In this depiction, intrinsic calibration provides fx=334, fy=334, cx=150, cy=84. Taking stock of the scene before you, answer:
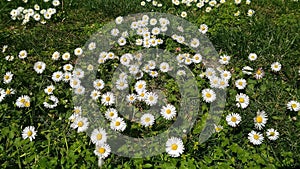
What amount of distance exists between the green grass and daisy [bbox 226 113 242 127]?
3cm

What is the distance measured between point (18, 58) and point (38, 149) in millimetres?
1351

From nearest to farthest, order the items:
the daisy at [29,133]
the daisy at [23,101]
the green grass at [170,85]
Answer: the green grass at [170,85]
the daisy at [29,133]
the daisy at [23,101]

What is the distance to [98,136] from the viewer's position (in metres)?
2.41

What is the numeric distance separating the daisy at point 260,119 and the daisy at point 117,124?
3.23 ft

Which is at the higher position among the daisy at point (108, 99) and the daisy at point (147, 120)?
the daisy at point (108, 99)

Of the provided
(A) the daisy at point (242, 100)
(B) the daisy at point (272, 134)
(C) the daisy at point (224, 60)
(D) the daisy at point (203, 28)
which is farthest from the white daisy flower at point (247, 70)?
(D) the daisy at point (203, 28)

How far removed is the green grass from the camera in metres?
2.29

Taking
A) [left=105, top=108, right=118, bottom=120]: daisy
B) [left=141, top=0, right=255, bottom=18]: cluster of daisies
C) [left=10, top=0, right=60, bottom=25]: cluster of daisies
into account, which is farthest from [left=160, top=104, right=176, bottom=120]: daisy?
[left=10, top=0, right=60, bottom=25]: cluster of daisies

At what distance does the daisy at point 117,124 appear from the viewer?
2.49 meters

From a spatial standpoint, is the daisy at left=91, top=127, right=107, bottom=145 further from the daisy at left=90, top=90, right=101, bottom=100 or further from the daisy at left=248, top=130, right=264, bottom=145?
the daisy at left=248, top=130, right=264, bottom=145

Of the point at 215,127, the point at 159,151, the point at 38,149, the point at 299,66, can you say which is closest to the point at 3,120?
the point at 38,149

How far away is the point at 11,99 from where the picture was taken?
2.80 m

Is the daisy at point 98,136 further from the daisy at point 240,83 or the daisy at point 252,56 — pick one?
the daisy at point 252,56

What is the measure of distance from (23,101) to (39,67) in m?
0.50
